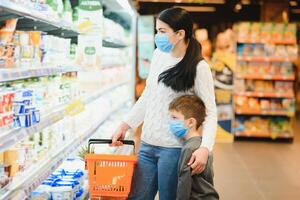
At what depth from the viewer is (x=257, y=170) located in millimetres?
6695

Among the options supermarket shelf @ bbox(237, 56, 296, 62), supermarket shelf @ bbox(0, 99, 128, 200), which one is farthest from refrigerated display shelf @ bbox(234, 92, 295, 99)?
supermarket shelf @ bbox(0, 99, 128, 200)

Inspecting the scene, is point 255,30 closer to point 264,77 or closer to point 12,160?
point 264,77

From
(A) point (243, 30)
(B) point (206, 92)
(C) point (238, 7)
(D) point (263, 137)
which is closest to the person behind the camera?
(B) point (206, 92)

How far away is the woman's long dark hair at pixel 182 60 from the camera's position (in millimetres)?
2732

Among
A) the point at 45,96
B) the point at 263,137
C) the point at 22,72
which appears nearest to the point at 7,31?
the point at 22,72

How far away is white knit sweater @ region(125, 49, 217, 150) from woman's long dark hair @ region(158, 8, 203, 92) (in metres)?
0.04

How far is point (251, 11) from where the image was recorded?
44.1ft

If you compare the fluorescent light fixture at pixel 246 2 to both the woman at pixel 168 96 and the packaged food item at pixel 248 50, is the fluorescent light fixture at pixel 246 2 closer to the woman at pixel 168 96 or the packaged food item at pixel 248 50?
the packaged food item at pixel 248 50

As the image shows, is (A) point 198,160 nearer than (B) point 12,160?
Yes

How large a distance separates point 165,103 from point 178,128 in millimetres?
212

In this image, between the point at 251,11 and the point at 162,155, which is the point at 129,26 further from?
the point at 162,155

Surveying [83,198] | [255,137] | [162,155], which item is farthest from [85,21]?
[255,137]

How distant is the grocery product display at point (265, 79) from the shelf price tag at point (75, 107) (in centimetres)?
502

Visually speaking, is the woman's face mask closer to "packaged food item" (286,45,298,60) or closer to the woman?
the woman
